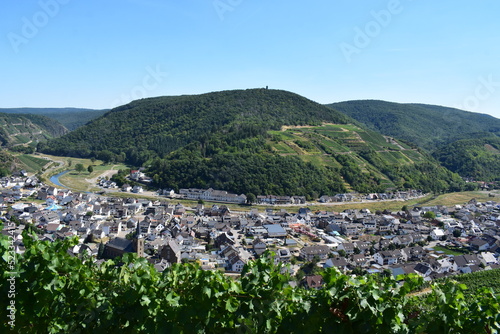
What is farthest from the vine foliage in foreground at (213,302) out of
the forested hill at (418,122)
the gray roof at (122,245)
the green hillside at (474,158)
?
the forested hill at (418,122)

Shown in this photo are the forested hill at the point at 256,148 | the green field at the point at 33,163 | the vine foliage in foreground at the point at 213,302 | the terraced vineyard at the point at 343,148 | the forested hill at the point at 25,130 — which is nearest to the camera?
the vine foliage in foreground at the point at 213,302

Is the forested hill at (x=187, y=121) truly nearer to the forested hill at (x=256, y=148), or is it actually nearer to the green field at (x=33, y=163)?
the forested hill at (x=256, y=148)

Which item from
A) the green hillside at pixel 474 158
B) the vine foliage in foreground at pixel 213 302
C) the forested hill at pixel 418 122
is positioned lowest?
the vine foliage in foreground at pixel 213 302

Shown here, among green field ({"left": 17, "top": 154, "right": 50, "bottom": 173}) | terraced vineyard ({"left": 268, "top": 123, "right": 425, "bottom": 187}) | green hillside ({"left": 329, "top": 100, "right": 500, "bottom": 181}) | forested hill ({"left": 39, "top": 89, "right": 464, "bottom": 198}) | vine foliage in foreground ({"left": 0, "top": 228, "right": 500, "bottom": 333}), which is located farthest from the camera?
green hillside ({"left": 329, "top": 100, "right": 500, "bottom": 181})

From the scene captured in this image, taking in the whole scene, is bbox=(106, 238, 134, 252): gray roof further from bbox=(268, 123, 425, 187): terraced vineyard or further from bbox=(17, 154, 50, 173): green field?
bbox=(17, 154, 50, 173): green field

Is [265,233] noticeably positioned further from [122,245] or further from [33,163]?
[33,163]

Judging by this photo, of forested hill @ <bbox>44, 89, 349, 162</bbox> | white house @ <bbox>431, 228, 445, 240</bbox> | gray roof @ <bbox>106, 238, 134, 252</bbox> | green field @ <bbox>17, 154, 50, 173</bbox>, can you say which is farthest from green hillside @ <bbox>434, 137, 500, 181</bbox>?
green field @ <bbox>17, 154, 50, 173</bbox>

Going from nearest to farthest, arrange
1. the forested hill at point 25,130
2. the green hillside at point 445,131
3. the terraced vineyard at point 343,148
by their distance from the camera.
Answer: the terraced vineyard at point 343,148, the green hillside at point 445,131, the forested hill at point 25,130

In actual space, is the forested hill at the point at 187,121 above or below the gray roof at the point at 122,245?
above

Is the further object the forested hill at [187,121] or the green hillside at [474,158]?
the forested hill at [187,121]
